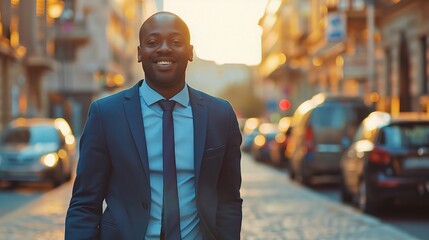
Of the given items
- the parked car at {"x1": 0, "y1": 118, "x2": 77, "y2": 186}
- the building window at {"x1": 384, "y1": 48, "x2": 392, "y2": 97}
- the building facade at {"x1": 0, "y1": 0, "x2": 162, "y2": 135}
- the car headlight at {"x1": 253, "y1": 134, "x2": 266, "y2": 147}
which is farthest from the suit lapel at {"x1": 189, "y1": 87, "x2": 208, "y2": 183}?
the car headlight at {"x1": 253, "y1": 134, "x2": 266, "y2": 147}

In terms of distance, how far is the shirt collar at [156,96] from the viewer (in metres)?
3.70

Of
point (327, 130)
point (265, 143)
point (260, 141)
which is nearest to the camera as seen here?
point (327, 130)

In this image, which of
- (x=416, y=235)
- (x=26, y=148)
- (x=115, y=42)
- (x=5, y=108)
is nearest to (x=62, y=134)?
(x=26, y=148)

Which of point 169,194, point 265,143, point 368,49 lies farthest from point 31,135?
point 169,194

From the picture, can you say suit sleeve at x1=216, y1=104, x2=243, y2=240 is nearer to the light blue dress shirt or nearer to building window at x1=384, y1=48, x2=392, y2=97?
the light blue dress shirt

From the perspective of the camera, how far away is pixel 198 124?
3719mm

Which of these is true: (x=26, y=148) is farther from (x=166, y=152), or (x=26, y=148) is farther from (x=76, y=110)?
(x=76, y=110)

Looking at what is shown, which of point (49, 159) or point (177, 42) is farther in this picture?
point (49, 159)

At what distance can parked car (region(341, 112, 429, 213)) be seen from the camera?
537 inches

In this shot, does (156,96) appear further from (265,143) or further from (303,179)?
(265,143)

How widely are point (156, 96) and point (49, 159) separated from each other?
18416mm

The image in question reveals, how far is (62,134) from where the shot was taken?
23.1 metres

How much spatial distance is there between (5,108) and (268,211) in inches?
1101

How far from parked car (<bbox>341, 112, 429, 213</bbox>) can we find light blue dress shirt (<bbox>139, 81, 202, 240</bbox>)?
10295 mm
